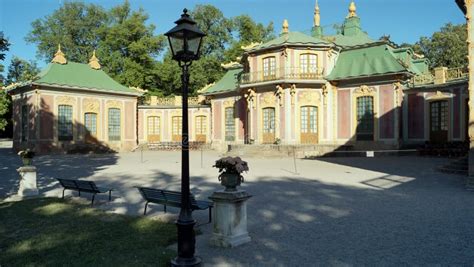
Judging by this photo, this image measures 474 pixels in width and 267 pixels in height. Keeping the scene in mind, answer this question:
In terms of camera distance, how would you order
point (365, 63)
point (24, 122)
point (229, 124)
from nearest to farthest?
point (365, 63), point (24, 122), point (229, 124)

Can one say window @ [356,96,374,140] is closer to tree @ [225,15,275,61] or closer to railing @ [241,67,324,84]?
railing @ [241,67,324,84]

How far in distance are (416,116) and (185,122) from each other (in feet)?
72.9

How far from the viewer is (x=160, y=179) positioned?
46.3ft

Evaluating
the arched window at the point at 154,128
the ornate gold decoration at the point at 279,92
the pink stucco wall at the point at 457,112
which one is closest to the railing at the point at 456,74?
the pink stucco wall at the point at 457,112

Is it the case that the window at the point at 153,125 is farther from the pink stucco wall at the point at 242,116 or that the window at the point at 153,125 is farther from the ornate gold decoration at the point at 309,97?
the ornate gold decoration at the point at 309,97

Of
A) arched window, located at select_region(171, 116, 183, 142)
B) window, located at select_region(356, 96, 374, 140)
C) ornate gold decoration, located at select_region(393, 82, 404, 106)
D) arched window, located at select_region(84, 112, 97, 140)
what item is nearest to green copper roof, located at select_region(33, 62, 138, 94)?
arched window, located at select_region(84, 112, 97, 140)

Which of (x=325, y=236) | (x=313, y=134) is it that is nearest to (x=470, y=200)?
(x=325, y=236)

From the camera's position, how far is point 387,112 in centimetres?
2408

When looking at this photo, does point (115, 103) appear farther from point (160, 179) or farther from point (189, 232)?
point (189, 232)

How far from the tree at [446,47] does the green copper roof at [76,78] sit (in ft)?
107

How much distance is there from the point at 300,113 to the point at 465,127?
363 inches

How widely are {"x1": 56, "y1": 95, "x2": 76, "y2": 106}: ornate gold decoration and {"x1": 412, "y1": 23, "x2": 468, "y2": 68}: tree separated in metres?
35.9

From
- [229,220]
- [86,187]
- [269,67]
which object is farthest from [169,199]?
[269,67]

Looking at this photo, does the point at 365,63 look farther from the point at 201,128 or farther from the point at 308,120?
the point at 201,128
